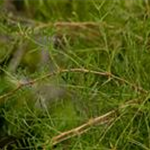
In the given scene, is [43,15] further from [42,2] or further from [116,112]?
[116,112]

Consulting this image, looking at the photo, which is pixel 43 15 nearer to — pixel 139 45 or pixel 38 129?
pixel 139 45

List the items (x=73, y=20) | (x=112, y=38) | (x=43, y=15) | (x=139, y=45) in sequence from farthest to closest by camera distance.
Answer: (x=43, y=15) < (x=73, y=20) < (x=112, y=38) < (x=139, y=45)

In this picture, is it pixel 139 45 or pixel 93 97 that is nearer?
pixel 93 97

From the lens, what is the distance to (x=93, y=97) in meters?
0.88

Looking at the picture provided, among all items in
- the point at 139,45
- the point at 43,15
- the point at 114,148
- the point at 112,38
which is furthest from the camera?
the point at 43,15

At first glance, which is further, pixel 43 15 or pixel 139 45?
pixel 43 15

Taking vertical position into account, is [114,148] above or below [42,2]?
below

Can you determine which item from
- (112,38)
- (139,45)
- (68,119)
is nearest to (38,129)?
(68,119)

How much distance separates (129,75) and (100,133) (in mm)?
107

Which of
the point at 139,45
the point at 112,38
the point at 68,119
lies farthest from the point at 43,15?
the point at 68,119

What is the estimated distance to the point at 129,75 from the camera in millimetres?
867

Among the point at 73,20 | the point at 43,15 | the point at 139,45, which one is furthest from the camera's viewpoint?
the point at 43,15

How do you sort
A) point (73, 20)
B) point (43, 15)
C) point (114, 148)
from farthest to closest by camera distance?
point (43, 15) < point (73, 20) < point (114, 148)

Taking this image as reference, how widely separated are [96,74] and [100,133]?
0.10m
